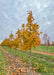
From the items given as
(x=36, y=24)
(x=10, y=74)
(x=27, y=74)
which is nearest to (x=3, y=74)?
(x=10, y=74)

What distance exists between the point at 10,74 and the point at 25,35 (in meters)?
2.76

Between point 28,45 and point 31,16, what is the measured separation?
2116 mm

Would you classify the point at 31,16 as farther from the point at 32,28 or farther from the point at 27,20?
the point at 32,28

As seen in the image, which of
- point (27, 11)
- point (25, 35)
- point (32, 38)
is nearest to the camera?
point (32, 38)

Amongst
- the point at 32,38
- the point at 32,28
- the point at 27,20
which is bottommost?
the point at 32,38

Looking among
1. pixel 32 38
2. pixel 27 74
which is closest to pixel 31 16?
pixel 32 38

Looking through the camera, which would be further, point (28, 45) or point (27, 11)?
point (27, 11)

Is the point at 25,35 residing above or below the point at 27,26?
below

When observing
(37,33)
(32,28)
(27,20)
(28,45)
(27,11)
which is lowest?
(28,45)

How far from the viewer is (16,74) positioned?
4.63 m

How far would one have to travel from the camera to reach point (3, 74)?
4715 millimetres

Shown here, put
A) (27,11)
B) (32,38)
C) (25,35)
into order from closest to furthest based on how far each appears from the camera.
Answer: (32,38) → (25,35) → (27,11)

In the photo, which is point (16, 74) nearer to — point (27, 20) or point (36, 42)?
point (36, 42)

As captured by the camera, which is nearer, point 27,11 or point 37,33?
point 37,33
